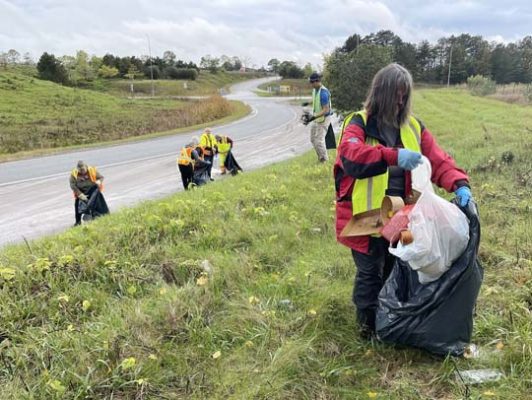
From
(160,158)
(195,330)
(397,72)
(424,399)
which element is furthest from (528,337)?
(160,158)

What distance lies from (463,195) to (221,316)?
179cm

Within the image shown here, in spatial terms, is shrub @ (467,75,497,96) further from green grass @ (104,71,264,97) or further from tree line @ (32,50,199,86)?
tree line @ (32,50,199,86)

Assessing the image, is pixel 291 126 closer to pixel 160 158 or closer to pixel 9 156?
pixel 160 158

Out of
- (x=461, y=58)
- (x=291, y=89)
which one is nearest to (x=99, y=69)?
(x=291, y=89)

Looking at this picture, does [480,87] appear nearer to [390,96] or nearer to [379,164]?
[390,96]

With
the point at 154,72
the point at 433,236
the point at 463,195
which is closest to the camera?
the point at 433,236

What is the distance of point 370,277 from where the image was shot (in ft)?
9.48

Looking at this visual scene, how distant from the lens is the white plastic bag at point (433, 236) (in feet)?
7.76

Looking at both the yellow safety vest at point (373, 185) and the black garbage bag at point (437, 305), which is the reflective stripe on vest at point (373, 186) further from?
the black garbage bag at point (437, 305)

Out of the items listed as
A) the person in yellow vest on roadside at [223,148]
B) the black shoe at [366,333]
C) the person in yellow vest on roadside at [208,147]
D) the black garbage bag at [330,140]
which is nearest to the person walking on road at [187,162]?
the person in yellow vest on roadside at [208,147]

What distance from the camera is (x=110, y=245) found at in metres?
4.56

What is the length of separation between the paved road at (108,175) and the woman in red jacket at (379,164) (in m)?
5.81

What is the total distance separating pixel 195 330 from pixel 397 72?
202 cm

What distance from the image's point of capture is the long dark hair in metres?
2.59
